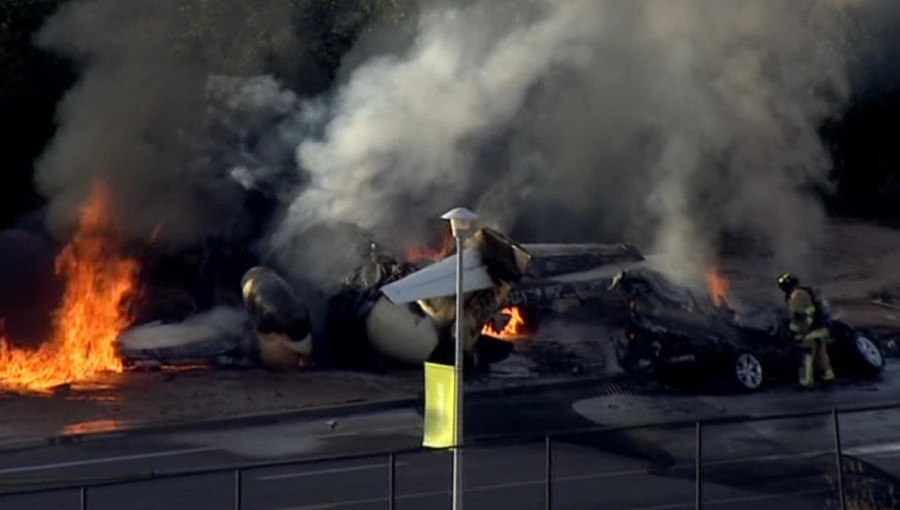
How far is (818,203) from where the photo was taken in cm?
3584

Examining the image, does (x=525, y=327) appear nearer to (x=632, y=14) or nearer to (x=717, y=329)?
(x=717, y=329)

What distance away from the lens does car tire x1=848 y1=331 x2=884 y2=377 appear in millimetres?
26453

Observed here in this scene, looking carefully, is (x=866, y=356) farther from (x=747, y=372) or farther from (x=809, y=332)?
(x=747, y=372)

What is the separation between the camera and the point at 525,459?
19781 millimetres

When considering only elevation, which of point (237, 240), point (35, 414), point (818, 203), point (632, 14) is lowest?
point (35, 414)

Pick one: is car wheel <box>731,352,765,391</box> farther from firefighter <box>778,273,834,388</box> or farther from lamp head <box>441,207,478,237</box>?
lamp head <box>441,207,478,237</box>

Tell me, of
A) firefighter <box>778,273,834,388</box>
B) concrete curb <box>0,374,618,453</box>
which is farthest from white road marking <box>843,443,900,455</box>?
concrete curb <box>0,374,618,453</box>

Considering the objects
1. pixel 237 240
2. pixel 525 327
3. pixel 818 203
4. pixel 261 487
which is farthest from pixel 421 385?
pixel 818 203

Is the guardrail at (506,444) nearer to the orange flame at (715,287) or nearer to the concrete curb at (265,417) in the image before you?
the concrete curb at (265,417)

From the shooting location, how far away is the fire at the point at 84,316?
26.4 meters

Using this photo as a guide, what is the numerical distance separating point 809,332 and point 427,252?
757 cm

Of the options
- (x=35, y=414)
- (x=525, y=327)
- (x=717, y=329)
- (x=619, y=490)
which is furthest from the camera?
(x=525, y=327)

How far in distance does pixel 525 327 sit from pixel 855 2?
1095 cm

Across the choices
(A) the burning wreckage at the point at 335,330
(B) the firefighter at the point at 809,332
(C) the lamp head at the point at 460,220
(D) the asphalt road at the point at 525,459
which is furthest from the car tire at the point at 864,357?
(C) the lamp head at the point at 460,220
